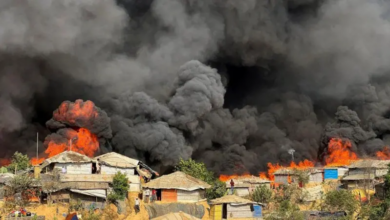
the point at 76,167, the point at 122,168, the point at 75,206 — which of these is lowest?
the point at 75,206

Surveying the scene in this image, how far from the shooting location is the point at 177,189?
46.8 m

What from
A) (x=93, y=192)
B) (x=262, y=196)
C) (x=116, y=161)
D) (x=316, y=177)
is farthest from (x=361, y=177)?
(x=93, y=192)

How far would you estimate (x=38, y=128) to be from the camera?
229 feet

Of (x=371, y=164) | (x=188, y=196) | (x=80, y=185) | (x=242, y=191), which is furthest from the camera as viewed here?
(x=371, y=164)

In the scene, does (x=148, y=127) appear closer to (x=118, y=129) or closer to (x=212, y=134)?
(x=118, y=129)

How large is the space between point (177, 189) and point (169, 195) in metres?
0.82

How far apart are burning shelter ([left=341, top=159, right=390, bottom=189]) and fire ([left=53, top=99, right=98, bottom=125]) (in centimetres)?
2641

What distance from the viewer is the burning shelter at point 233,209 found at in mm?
44000

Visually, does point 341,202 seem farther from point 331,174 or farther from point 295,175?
point 331,174

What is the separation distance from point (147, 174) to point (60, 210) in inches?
572

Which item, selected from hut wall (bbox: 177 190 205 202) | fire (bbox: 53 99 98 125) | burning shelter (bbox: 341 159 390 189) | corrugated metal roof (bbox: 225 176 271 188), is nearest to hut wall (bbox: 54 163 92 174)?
hut wall (bbox: 177 190 205 202)

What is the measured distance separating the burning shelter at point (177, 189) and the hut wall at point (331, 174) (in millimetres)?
17408

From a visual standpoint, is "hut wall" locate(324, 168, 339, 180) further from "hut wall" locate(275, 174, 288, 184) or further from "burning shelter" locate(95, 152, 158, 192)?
"burning shelter" locate(95, 152, 158, 192)

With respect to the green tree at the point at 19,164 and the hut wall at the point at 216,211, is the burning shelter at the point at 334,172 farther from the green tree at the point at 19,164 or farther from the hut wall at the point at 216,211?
the green tree at the point at 19,164
